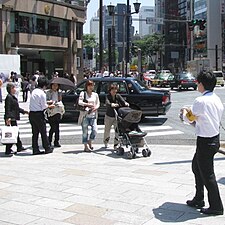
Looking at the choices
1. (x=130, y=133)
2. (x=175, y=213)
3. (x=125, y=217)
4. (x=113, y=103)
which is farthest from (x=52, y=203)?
(x=113, y=103)

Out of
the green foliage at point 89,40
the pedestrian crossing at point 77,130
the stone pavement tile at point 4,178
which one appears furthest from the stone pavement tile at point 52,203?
the green foliage at point 89,40

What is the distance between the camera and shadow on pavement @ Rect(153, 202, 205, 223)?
536 centimetres

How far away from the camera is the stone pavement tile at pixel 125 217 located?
525cm

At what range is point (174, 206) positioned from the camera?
5875mm

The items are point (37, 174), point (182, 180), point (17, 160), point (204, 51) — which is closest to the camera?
point (182, 180)

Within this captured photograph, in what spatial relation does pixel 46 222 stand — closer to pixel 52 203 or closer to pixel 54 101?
pixel 52 203

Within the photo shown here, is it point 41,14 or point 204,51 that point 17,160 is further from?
point 204,51

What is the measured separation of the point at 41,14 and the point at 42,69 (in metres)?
8.79

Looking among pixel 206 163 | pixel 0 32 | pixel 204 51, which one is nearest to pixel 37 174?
pixel 206 163

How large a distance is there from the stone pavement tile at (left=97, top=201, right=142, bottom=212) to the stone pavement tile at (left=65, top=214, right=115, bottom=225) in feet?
1.47

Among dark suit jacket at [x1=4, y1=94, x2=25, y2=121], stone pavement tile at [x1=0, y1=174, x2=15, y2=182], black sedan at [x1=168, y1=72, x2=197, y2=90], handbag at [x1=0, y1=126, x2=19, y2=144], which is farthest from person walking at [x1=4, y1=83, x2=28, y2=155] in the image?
black sedan at [x1=168, y1=72, x2=197, y2=90]

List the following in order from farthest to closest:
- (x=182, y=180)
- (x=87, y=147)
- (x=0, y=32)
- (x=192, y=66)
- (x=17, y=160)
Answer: (x=192, y=66) → (x=0, y=32) → (x=87, y=147) → (x=17, y=160) → (x=182, y=180)

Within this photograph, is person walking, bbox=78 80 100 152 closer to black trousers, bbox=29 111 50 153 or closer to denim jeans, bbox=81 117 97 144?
denim jeans, bbox=81 117 97 144

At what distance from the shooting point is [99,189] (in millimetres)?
6785
